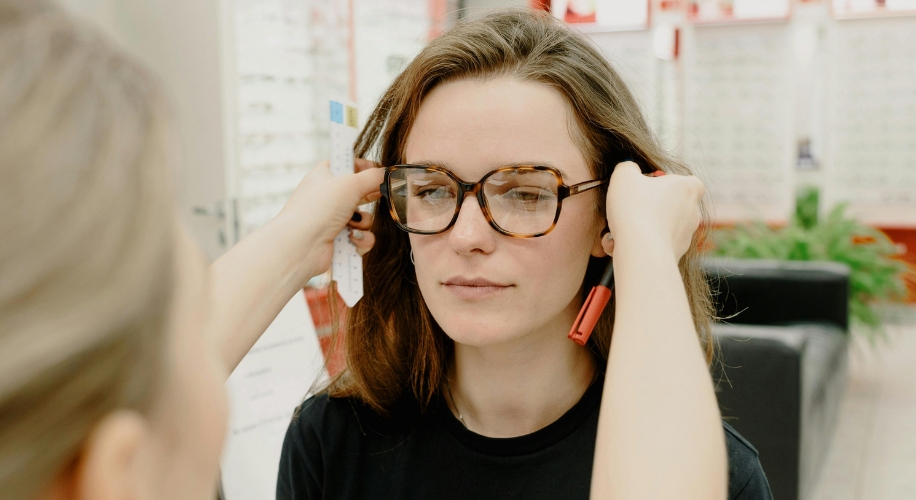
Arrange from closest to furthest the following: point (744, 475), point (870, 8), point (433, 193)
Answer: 1. point (744, 475)
2. point (433, 193)
3. point (870, 8)

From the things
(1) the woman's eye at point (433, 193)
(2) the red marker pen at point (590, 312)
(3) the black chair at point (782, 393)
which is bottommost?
(3) the black chair at point (782, 393)

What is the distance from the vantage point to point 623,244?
37.8 inches

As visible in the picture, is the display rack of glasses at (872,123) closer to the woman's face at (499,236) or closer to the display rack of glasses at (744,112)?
the display rack of glasses at (744,112)

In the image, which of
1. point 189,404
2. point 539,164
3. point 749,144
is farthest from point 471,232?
point 749,144

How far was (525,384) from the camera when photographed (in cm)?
127

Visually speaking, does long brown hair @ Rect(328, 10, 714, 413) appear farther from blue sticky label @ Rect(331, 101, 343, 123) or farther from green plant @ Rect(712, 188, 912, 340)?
green plant @ Rect(712, 188, 912, 340)

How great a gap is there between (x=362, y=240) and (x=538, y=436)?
0.49 m

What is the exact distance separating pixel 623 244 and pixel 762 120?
6166 mm

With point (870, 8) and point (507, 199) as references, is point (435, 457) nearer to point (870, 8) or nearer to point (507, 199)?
point (507, 199)

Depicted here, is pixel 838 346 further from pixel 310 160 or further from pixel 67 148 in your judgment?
pixel 67 148

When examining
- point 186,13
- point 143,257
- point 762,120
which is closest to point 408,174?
point 143,257

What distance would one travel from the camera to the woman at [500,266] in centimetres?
116

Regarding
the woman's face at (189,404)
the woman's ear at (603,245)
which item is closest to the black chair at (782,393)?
the woman's ear at (603,245)

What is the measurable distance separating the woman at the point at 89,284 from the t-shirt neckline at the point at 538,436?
814 mm
